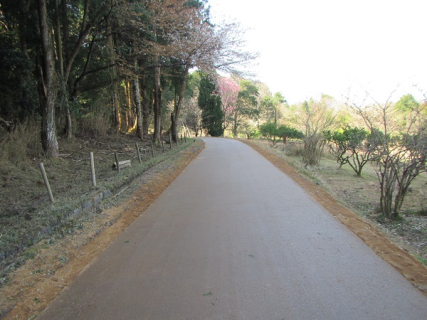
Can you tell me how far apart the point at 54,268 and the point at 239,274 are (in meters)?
2.45

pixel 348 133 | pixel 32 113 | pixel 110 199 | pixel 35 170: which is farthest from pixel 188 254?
pixel 348 133

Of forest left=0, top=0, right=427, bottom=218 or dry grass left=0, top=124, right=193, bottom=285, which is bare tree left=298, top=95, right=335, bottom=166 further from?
dry grass left=0, top=124, right=193, bottom=285

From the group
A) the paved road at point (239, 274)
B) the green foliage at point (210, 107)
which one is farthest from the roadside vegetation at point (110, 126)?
the green foliage at point (210, 107)

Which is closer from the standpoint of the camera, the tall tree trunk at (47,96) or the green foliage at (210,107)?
the tall tree trunk at (47,96)

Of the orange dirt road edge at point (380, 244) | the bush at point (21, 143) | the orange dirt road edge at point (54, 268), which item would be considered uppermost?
the bush at point (21, 143)

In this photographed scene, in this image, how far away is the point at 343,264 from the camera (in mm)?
3791

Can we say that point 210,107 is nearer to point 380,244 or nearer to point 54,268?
point 380,244

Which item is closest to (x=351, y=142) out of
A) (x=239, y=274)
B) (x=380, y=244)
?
(x=380, y=244)

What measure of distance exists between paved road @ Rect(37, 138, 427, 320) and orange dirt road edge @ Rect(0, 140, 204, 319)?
16 cm

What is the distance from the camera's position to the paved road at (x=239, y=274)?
2.96 m

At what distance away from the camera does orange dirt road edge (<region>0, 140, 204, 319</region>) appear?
125 inches

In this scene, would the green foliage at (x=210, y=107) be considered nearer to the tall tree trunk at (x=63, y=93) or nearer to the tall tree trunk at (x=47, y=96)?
the tall tree trunk at (x=63, y=93)

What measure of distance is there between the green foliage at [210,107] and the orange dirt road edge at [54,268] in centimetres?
3624

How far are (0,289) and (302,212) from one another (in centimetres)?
494
